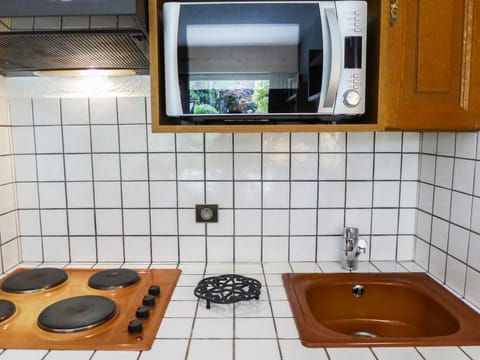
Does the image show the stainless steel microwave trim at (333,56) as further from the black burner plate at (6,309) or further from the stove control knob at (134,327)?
the black burner plate at (6,309)

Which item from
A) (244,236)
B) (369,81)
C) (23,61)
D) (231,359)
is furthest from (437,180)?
(23,61)

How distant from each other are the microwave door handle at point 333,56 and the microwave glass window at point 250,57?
0.09ft

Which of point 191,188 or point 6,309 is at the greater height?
point 191,188

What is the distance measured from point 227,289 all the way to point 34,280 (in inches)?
24.6

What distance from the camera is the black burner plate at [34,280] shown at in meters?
1.12

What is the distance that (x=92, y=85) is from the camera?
131 cm

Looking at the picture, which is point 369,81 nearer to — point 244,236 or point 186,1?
point 186,1

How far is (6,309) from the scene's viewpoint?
982mm

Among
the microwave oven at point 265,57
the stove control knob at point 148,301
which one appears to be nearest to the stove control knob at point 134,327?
the stove control knob at point 148,301

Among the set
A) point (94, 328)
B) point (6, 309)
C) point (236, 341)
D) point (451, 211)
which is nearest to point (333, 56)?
point (451, 211)

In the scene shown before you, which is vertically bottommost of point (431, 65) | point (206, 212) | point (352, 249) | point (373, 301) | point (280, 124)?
point (373, 301)

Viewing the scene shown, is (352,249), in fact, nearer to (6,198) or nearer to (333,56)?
(333,56)

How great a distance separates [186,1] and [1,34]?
18.0 inches

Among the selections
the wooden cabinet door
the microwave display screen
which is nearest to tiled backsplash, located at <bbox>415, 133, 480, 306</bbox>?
the wooden cabinet door
